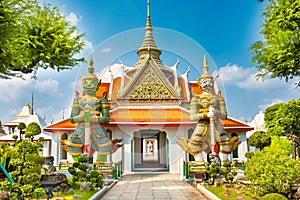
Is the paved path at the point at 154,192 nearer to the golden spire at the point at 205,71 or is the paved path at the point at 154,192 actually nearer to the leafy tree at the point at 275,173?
the leafy tree at the point at 275,173

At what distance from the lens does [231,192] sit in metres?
8.02

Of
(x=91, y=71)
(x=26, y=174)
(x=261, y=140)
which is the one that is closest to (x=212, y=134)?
(x=261, y=140)

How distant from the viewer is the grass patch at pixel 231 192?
7347 mm

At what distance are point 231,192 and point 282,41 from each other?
18.2ft

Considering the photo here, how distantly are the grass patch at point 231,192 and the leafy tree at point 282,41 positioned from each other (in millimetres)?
4687

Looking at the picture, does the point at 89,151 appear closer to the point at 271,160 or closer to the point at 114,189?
the point at 114,189

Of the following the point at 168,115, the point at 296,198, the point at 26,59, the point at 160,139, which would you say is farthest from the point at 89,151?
the point at 296,198

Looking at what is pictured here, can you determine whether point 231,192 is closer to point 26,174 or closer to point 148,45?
point 26,174

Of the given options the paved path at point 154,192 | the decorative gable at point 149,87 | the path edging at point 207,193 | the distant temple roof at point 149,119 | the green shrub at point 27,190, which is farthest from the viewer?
the decorative gable at point 149,87

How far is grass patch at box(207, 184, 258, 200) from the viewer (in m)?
7.35

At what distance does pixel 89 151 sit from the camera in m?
11.5

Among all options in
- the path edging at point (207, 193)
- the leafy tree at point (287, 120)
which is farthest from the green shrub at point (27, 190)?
the leafy tree at point (287, 120)

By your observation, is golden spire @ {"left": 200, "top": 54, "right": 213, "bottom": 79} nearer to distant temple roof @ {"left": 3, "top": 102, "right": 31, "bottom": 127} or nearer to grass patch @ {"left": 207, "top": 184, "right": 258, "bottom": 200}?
Answer: grass patch @ {"left": 207, "top": 184, "right": 258, "bottom": 200}

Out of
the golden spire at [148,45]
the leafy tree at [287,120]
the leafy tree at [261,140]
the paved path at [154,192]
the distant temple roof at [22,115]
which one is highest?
the golden spire at [148,45]
